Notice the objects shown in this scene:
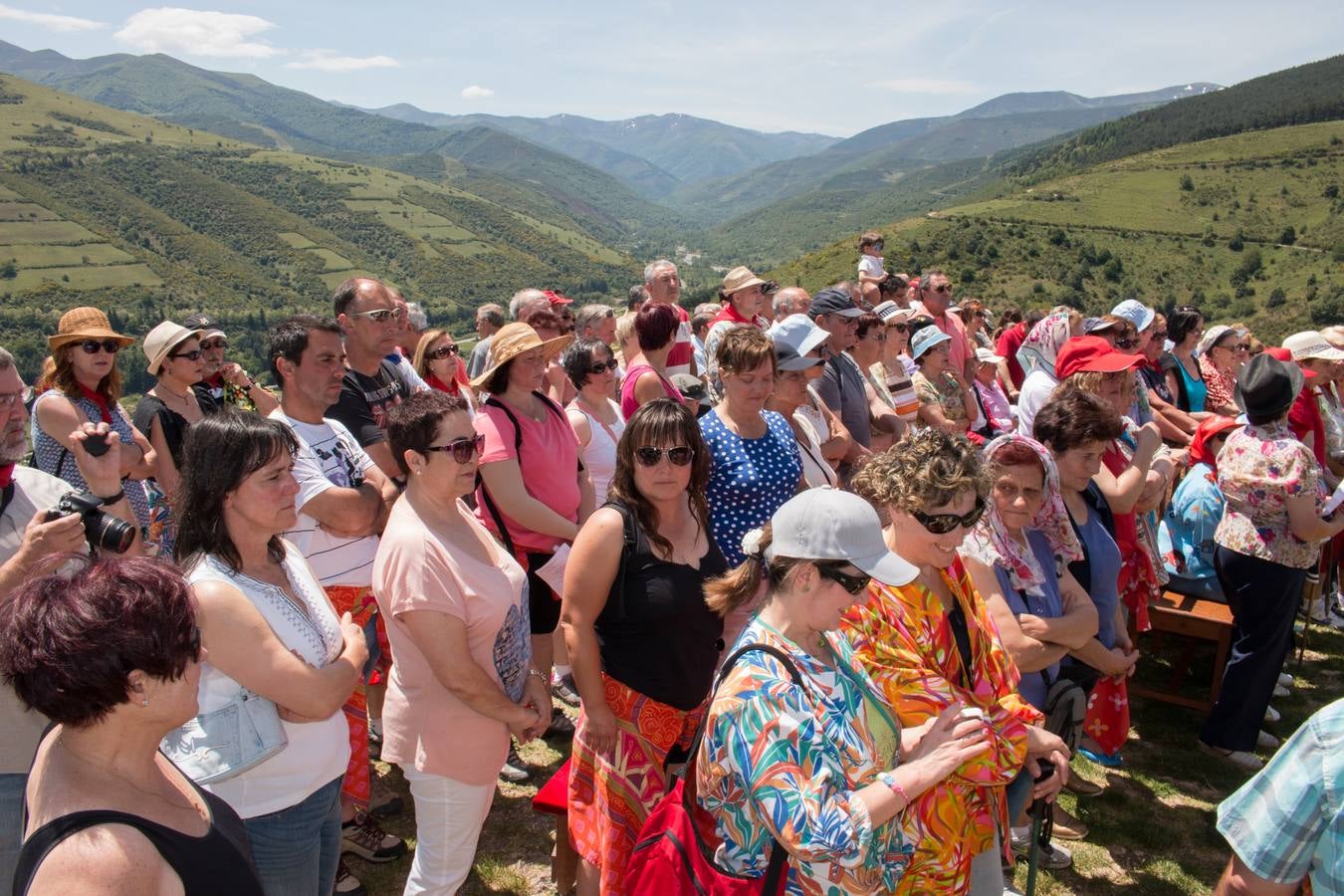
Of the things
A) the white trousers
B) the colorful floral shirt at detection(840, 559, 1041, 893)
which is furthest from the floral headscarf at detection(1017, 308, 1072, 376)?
the white trousers

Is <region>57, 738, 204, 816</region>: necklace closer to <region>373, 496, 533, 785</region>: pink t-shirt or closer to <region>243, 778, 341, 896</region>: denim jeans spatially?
<region>243, 778, 341, 896</region>: denim jeans

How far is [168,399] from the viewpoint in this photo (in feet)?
13.4

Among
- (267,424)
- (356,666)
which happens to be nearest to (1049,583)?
(356,666)

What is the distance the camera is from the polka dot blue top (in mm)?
3312

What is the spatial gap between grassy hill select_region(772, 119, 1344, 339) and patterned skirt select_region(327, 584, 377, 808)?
2158 inches

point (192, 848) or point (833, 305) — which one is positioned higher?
point (833, 305)

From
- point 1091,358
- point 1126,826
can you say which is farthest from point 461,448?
point 1126,826

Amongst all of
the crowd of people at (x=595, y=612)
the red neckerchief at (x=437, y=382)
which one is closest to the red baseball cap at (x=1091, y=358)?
the crowd of people at (x=595, y=612)

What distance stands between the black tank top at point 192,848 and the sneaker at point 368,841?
1905 mm

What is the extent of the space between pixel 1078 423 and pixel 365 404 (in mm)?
3139

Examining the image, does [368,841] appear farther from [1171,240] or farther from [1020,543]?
[1171,240]

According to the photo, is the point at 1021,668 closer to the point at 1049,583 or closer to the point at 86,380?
the point at 1049,583

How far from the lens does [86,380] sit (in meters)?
3.75

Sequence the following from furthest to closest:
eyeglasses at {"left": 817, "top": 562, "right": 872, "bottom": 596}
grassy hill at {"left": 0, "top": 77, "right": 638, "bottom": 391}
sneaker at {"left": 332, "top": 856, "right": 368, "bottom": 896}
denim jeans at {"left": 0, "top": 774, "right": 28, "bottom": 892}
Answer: grassy hill at {"left": 0, "top": 77, "right": 638, "bottom": 391}
sneaker at {"left": 332, "top": 856, "right": 368, "bottom": 896}
denim jeans at {"left": 0, "top": 774, "right": 28, "bottom": 892}
eyeglasses at {"left": 817, "top": 562, "right": 872, "bottom": 596}
